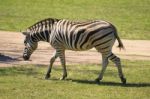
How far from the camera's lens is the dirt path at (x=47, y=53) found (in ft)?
63.6

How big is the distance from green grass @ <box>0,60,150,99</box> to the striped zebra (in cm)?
57

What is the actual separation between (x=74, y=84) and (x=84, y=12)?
21931 millimetres

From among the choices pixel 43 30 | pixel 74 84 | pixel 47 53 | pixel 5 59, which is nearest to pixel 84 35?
pixel 74 84

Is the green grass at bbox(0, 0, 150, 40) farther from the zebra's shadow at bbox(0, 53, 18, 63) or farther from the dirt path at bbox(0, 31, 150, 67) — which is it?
the zebra's shadow at bbox(0, 53, 18, 63)

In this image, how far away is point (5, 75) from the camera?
15.7m

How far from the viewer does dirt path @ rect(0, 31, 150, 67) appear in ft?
63.6

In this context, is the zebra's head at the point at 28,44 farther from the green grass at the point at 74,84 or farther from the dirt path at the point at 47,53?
the dirt path at the point at 47,53

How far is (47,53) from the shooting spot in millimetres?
21641

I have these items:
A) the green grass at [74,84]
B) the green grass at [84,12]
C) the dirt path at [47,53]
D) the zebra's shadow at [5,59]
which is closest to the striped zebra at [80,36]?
the green grass at [74,84]

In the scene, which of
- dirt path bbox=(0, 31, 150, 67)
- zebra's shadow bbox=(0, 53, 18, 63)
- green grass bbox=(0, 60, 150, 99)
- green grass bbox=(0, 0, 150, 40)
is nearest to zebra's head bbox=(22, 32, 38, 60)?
green grass bbox=(0, 60, 150, 99)

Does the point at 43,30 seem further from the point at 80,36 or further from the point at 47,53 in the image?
the point at 47,53

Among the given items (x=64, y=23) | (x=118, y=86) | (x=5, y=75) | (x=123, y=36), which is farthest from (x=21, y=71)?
(x=123, y=36)

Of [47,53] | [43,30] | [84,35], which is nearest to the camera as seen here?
[84,35]

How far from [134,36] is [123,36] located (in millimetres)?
612
